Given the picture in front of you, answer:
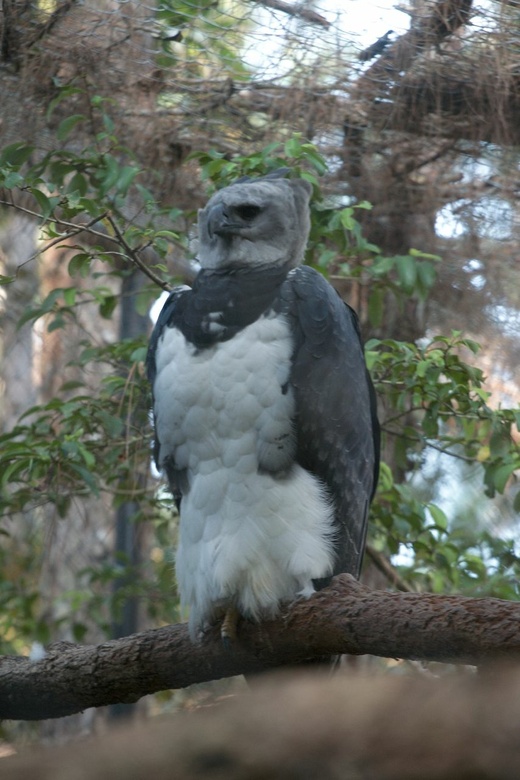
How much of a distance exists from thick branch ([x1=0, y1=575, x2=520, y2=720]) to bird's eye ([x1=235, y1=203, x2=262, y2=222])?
131 cm

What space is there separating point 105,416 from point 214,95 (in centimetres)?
144

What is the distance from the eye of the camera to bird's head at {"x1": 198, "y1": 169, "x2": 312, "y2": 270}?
3100 millimetres

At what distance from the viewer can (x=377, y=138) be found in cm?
407

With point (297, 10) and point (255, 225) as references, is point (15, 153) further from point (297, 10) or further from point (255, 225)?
point (297, 10)

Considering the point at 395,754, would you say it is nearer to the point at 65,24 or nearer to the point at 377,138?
the point at 65,24

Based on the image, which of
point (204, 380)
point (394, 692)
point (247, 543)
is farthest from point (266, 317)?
point (394, 692)

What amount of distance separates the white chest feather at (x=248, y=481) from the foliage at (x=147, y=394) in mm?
573

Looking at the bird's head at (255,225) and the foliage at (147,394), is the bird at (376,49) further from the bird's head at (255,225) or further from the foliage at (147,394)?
the bird's head at (255,225)

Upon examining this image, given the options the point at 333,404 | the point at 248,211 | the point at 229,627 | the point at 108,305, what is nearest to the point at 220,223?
the point at 248,211

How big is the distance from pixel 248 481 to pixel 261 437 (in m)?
0.13

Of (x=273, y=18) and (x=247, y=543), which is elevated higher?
(x=273, y=18)

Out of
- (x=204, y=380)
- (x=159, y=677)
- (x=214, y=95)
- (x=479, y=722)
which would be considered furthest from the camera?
(x=214, y=95)

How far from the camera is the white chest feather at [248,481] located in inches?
104

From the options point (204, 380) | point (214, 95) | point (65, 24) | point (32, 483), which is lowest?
point (32, 483)
